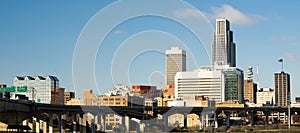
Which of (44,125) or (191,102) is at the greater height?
(191,102)

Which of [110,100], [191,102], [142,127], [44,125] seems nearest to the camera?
[44,125]

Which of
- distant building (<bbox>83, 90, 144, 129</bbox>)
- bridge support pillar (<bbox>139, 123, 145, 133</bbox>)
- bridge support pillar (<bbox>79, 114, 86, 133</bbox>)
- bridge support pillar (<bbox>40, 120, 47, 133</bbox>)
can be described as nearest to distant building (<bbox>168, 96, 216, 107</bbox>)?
distant building (<bbox>83, 90, 144, 129</bbox>)

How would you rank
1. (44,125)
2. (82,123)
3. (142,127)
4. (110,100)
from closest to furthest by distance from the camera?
(44,125)
(82,123)
(142,127)
(110,100)

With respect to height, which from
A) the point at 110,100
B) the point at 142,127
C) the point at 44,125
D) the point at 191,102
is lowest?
the point at 142,127

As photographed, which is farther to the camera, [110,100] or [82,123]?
[110,100]

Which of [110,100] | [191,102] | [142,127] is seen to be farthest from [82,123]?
[191,102]

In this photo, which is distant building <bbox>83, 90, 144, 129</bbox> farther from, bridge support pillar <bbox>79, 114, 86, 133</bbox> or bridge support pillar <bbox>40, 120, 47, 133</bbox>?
bridge support pillar <bbox>40, 120, 47, 133</bbox>

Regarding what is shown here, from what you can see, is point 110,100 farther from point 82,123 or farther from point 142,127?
point 82,123

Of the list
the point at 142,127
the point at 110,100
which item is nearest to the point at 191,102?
the point at 110,100

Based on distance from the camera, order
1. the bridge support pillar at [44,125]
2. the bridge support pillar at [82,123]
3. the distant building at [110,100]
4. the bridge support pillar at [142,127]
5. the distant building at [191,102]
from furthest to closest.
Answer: the distant building at [191,102] < the distant building at [110,100] < the bridge support pillar at [142,127] < the bridge support pillar at [82,123] < the bridge support pillar at [44,125]

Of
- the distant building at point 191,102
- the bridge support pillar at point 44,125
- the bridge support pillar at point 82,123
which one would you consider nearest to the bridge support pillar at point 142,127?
the bridge support pillar at point 82,123

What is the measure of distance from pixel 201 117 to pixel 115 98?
1224 inches

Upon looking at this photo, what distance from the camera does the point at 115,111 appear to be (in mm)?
129125

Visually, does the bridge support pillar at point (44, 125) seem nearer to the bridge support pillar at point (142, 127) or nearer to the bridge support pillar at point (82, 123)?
the bridge support pillar at point (82, 123)
